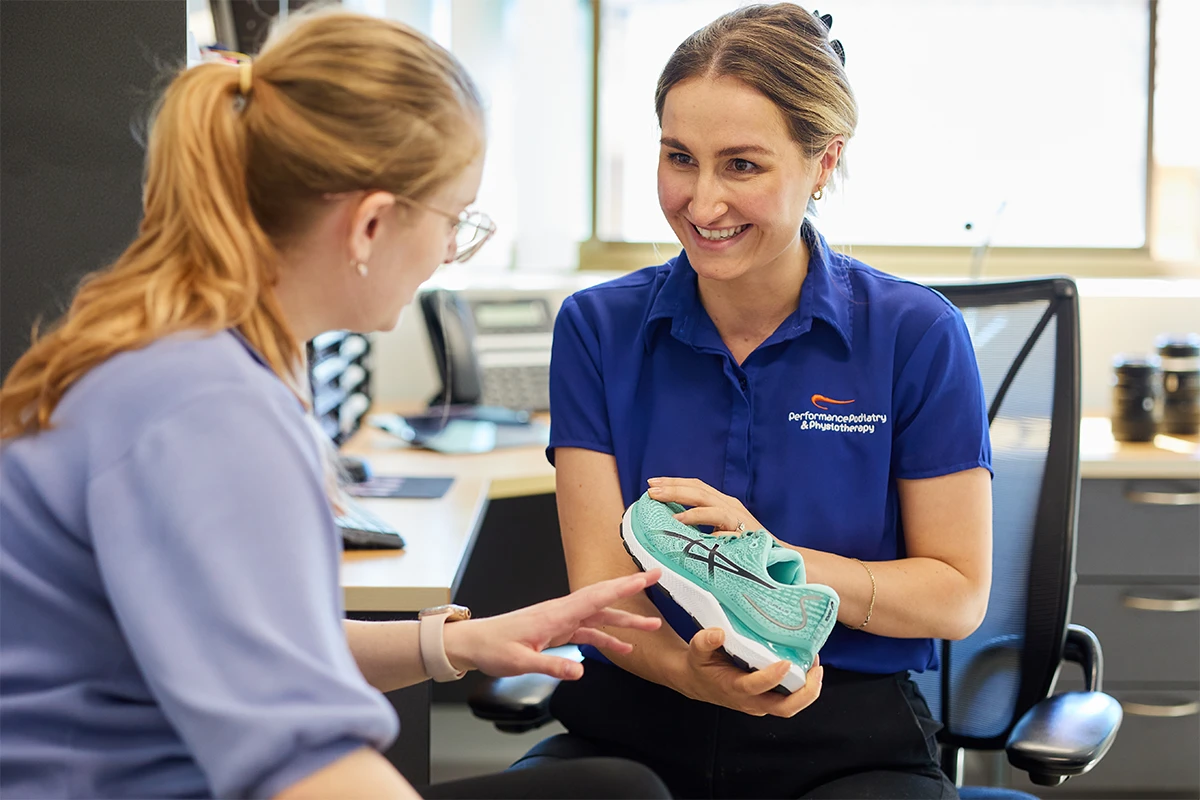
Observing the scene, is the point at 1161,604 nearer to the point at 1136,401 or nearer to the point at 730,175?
the point at 1136,401

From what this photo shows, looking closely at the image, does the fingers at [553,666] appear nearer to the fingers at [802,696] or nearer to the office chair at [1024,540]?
the fingers at [802,696]

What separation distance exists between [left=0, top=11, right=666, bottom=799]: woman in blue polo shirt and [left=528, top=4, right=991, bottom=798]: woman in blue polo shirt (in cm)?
43

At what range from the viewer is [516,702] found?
1.36 meters

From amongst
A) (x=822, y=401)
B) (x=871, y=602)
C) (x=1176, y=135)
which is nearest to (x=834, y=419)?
(x=822, y=401)

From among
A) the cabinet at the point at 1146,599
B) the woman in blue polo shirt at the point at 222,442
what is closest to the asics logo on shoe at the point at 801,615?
the woman in blue polo shirt at the point at 222,442

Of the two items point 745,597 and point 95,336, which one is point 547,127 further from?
Result: point 95,336

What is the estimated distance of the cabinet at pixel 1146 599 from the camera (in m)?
2.24

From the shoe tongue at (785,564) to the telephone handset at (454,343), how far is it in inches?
60.0

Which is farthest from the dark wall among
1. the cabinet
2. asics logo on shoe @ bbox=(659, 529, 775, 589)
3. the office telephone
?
the cabinet

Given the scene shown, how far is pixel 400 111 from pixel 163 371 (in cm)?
26

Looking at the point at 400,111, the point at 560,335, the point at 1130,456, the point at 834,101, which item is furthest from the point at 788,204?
the point at 1130,456

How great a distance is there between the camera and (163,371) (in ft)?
2.37

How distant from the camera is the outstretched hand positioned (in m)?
1.04

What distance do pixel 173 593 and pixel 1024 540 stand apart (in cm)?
117
